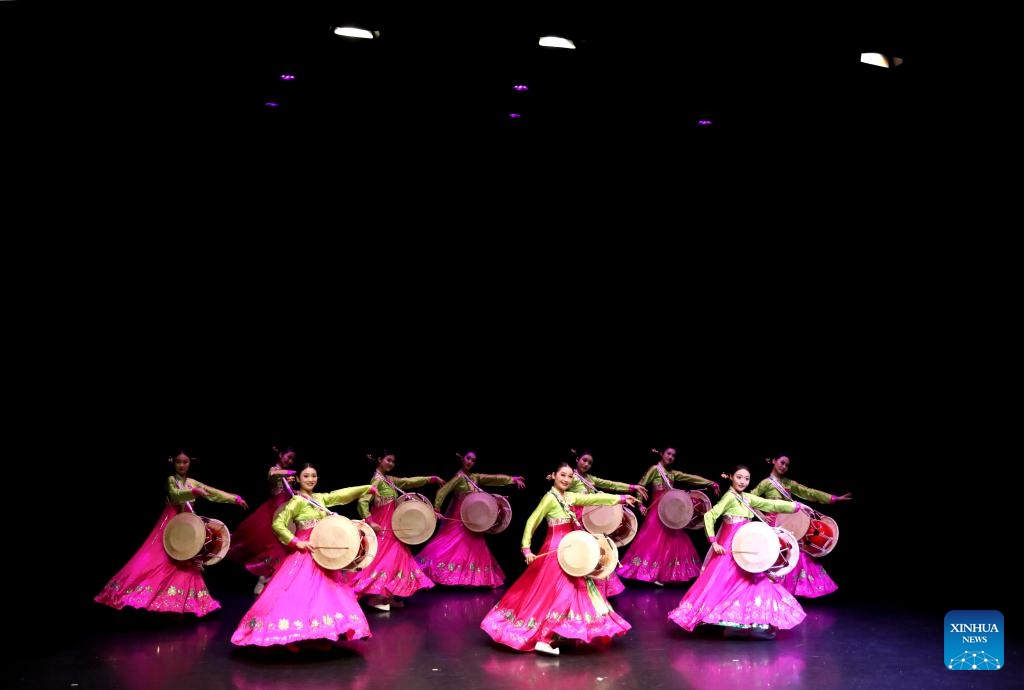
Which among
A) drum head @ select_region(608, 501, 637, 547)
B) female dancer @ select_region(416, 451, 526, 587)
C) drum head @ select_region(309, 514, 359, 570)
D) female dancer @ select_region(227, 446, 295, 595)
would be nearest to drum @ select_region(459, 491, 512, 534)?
female dancer @ select_region(416, 451, 526, 587)

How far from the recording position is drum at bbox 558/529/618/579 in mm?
6727

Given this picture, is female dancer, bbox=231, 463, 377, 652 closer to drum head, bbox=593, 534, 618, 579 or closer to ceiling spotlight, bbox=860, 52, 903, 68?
drum head, bbox=593, 534, 618, 579

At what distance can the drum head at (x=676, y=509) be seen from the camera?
924cm

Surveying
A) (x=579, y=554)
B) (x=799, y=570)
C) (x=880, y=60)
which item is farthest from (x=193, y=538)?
(x=880, y=60)

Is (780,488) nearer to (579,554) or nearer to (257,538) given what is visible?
(579,554)

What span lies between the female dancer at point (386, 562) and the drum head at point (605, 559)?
1984 mm

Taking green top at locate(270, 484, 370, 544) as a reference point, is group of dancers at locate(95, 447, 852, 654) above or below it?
below

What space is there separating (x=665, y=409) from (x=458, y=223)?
115 inches

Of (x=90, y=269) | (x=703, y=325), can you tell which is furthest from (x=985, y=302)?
(x=90, y=269)

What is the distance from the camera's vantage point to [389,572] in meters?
8.23

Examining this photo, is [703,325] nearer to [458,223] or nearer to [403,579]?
[458,223]

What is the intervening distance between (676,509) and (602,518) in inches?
41.3

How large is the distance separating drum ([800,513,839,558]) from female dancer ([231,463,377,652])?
378 cm

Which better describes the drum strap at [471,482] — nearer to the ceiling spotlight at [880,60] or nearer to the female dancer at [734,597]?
the female dancer at [734,597]
